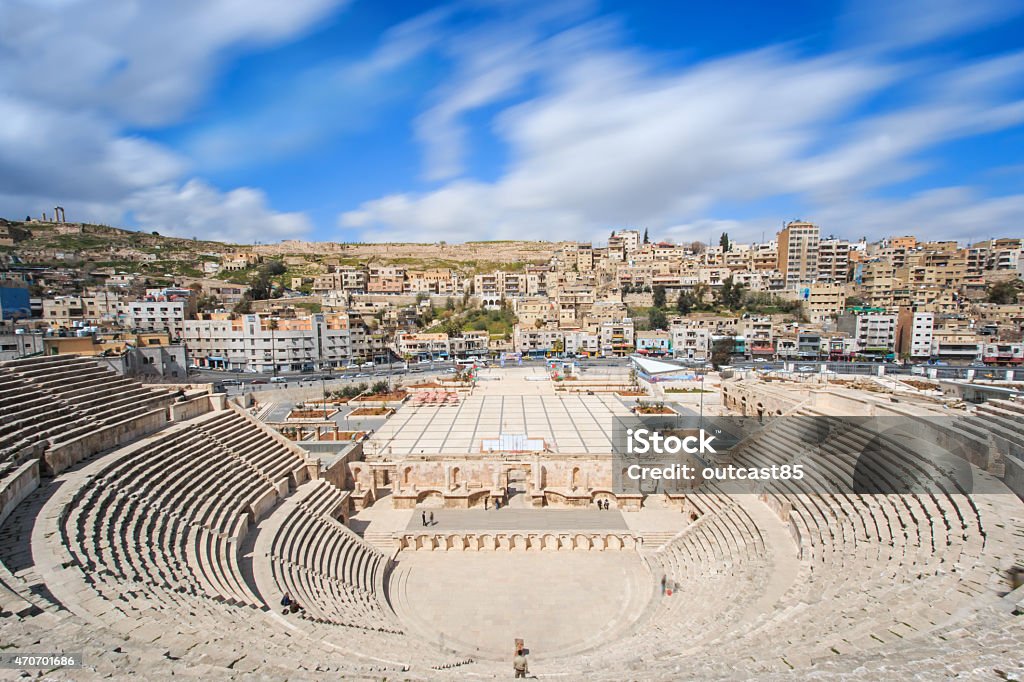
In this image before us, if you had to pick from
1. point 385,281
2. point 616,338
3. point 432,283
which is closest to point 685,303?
point 616,338

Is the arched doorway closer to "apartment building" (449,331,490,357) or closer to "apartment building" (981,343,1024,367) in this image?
"apartment building" (449,331,490,357)

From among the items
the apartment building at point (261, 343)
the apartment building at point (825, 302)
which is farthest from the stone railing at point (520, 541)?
the apartment building at point (825, 302)

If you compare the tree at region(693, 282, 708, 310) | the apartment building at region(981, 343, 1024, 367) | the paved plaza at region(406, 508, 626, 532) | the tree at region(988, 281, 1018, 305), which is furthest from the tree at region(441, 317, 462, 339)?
the tree at region(988, 281, 1018, 305)

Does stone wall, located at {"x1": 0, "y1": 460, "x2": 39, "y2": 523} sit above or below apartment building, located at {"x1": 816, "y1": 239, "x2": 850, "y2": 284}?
below

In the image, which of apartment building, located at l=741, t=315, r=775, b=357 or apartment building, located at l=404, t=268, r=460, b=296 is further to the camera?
apartment building, located at l=404, t=268, r=460, b=296

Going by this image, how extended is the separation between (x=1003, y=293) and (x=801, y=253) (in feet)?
81.8

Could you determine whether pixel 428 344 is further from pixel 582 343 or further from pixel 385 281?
pixel 385 281

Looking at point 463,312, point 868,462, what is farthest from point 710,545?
point 463,312

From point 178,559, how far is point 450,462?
11251 mm

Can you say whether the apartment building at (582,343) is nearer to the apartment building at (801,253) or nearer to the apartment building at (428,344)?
the apartment building at (428,344)

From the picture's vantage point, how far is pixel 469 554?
53.3 ft

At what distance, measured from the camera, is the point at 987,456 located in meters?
12.3

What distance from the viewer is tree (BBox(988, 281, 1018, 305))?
60.4m

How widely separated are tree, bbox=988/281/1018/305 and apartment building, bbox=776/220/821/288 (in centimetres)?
2145
